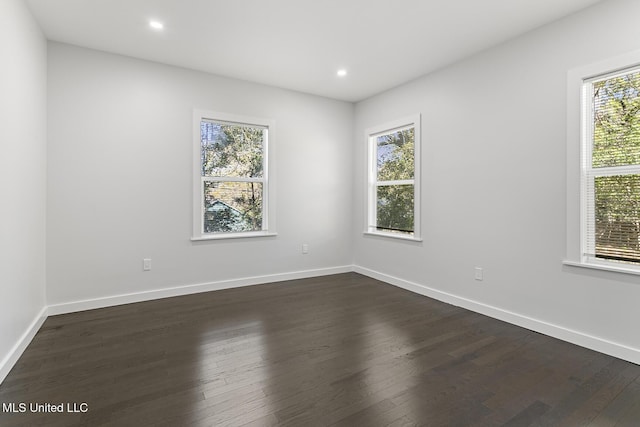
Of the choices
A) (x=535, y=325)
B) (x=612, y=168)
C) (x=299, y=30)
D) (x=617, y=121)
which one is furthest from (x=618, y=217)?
(x=299, y=30)

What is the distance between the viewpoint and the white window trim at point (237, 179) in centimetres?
377

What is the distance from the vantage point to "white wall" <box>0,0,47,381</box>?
2037 mm

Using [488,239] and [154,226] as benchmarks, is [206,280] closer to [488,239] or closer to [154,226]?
[154,226]

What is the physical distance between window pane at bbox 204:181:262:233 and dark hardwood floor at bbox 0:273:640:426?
1.20 meters

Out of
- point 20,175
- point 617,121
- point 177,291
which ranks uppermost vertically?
point 617,121

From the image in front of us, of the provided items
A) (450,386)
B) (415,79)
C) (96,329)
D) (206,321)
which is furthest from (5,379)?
(415,79)

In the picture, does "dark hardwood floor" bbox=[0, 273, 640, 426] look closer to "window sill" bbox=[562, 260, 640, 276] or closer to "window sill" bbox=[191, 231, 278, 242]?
"window sill" bbox=[562, 260, 640, 276]

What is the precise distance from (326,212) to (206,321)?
2394 millimetres

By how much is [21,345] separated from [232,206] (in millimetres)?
2337

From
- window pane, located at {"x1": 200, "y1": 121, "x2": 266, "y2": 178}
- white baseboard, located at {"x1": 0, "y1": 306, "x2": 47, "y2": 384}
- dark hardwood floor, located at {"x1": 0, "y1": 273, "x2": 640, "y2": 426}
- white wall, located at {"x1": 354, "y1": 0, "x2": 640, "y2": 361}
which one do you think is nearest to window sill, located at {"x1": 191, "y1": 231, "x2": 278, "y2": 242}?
window pane, located at {"x1": 200, "y1": 121, "x2": 266, "y2": 178}

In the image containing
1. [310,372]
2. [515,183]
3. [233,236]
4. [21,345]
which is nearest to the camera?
[310,372]

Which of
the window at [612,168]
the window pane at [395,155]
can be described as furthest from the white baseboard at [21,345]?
the window at [612,168]

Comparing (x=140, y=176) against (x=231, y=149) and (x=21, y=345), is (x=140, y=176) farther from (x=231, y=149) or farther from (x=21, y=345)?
(x=21, y=345)

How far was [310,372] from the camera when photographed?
2072 mm
